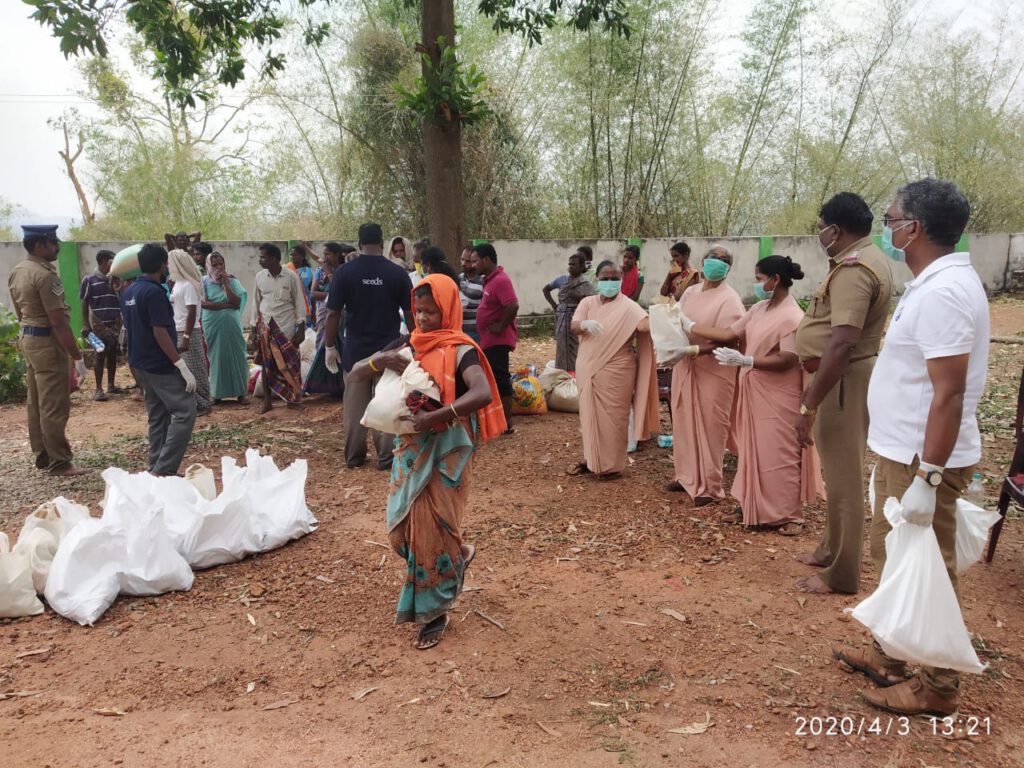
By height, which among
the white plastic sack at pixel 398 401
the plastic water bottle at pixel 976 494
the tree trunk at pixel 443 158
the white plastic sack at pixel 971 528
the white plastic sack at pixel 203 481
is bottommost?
the plastic water bottle at pixel 976 494

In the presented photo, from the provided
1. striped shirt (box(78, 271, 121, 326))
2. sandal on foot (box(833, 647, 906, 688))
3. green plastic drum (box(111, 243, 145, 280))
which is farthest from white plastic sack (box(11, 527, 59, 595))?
striped shirt (box(78, 271, 121, 326))

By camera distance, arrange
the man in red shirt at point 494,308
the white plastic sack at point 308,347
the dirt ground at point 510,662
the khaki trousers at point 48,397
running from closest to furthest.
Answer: the dirt ground at point 510,662, the khaki trousers at point 48,397, the man in red shirt at point 494,308, the white plastic sack at point 308,347

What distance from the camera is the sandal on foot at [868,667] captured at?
9.34 feet

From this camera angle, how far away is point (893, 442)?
104 inches

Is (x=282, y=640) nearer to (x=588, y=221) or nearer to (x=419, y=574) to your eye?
(x=419, y=574)

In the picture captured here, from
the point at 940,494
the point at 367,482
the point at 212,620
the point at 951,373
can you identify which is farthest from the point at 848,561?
the point at 367,482

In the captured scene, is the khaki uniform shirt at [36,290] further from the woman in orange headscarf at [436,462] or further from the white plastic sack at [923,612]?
the white plastic sack at [923,612]

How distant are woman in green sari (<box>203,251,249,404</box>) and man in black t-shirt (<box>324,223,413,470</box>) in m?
2.82

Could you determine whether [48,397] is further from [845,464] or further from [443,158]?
[845,464]

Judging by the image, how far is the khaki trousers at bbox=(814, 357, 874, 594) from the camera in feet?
11.6

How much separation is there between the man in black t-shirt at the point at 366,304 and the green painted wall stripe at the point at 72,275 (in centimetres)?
722

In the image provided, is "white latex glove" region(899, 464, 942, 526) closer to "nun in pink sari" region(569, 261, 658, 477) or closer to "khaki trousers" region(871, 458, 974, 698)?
"khaki trousers" region(871, 458, 974, 698)

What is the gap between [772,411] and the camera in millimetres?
4402

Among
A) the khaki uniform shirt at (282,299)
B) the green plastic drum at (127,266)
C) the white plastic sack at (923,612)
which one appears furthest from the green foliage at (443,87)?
the white plastic sack at (923,612)
